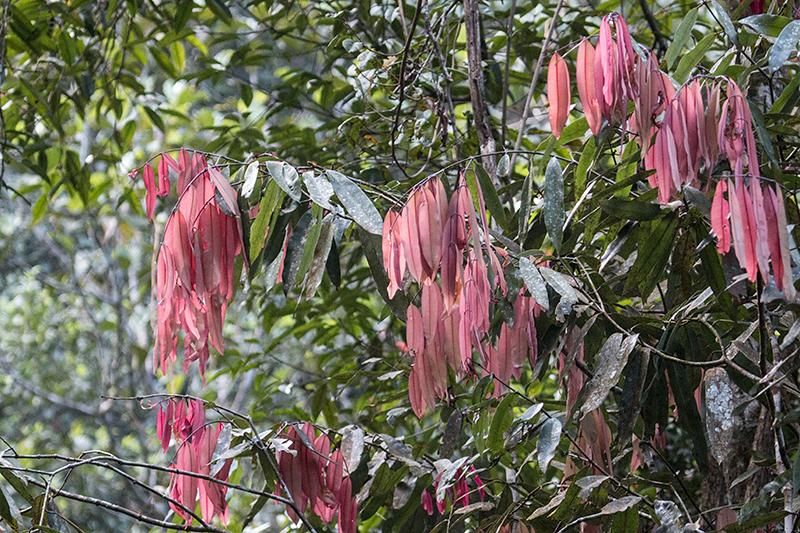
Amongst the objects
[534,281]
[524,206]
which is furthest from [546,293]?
[524,206]

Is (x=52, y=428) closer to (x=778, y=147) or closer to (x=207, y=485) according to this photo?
(x=207, y=485)

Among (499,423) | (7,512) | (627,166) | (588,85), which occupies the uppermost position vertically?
(588,85)

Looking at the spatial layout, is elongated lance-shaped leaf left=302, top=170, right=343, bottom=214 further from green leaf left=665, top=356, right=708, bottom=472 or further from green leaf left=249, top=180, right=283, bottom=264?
green leaf left=665, top=356, right=708, bottom=472

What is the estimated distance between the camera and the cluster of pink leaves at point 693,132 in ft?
1.76

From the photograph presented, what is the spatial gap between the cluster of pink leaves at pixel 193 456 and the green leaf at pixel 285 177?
12.8 inches

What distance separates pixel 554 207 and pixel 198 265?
0.37 metres

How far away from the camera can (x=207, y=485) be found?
0.85 meters

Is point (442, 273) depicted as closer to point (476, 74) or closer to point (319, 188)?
point (319, 188)

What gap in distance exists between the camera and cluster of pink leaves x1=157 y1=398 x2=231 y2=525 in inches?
33.1

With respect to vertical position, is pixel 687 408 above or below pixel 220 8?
below

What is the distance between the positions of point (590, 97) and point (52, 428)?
15.4 ft

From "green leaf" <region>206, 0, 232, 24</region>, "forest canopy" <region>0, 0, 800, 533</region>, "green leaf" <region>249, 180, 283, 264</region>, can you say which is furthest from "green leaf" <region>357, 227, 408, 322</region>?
"green leaf" <region>206, 0, 232, 24</region>

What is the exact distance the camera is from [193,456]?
0.85 meters

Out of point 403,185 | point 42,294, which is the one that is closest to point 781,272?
point 403,185
